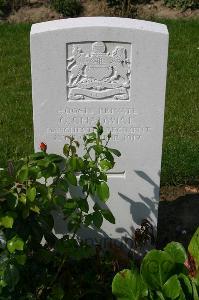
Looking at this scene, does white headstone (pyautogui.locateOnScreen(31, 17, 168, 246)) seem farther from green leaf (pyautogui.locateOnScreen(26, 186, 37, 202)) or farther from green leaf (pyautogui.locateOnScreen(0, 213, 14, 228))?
green leaf (pyautogui.locateOnScreen(0, 213, 14, 228))

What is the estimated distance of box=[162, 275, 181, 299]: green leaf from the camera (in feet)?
9.26

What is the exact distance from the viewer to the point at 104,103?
3682 millimetres

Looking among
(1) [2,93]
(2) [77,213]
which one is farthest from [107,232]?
(1) [2,93]

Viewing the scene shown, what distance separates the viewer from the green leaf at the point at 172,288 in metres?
2.82

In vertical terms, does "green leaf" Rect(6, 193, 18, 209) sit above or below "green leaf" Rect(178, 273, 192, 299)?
above

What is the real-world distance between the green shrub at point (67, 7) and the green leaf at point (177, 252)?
6.33 metres

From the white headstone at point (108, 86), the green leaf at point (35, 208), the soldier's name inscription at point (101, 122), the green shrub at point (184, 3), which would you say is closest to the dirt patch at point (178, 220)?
the white headstone at point (108, 86)

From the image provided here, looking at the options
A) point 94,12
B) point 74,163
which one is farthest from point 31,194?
point 94,12

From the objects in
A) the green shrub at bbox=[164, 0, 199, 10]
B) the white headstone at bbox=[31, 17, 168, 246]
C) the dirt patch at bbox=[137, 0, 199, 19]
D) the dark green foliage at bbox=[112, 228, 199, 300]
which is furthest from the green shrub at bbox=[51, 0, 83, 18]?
the dark green foliage at bbox=[112, 228, 199, 300]

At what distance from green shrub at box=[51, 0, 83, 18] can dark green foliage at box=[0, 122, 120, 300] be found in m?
5.50

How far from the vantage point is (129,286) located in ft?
9.66

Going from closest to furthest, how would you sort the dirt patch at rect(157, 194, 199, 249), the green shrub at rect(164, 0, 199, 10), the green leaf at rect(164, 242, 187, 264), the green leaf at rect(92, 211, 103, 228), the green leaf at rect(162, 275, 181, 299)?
the green leaf at rect(162, 275, 181, 299) < the green leaf at rect(164, 242, 187, 264) < the green leaf at rect(92, 211, 103, 228) < the dirt patch at rect(157, 194, 199, 249) < the green shrub at rect(164, 0, 199, 10)

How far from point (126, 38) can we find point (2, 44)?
4.71m

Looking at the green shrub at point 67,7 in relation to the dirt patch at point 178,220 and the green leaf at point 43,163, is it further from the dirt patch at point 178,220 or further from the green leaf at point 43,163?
the green leaf at point 43,163
